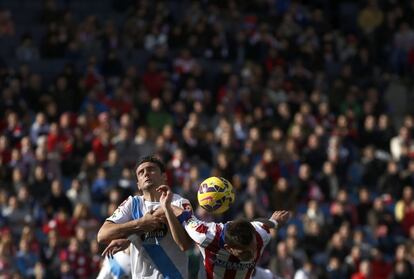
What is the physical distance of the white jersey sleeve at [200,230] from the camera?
1228cm

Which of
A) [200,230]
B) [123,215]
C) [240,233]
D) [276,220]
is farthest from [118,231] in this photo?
[276,220]

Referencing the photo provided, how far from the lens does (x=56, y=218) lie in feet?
74.2

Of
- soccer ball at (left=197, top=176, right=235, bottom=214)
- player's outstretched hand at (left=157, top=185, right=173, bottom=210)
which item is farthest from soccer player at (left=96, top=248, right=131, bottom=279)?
player's outstretched hand at (left=157, top=185, right=173, bottom=210)

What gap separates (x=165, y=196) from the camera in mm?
12188

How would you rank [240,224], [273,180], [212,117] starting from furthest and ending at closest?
[212,117]
[273,180]
[240,224]

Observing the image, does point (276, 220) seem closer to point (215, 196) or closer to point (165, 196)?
point (215, 196)

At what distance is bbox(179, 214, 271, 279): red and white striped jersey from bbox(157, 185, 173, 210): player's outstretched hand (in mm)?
304

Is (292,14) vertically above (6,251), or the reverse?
(292,14)

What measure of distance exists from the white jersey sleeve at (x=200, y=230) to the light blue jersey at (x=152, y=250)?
31 centimetres

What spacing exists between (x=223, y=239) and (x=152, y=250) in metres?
0.80

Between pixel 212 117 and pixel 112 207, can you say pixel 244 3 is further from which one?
Result: pixel 112 207

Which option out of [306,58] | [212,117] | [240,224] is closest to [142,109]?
[212,117]

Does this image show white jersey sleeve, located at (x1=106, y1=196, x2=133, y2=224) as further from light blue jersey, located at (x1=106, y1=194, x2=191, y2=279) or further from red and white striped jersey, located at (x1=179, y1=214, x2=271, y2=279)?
red and white striped jersey, located at (x1=179, y1=214, x2=271, y2=279)

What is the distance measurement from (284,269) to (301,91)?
283 inches
